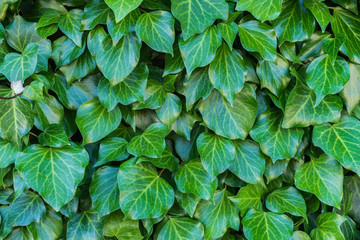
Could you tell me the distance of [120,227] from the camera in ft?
4.47

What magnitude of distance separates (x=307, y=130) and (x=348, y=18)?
0.42m

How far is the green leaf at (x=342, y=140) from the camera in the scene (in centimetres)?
128

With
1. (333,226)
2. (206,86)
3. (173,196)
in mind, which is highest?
(206,86)

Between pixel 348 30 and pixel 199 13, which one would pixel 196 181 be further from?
pixel 348 30

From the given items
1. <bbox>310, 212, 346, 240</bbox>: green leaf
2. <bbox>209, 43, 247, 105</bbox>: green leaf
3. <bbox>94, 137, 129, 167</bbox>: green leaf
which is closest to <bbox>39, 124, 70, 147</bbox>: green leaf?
<bbox>94, 137, 129, 167</bbox>: green leaf

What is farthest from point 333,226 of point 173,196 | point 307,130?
point 173,196

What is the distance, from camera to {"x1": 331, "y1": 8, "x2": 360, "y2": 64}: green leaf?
4.23 ft

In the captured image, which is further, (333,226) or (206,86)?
(333,226)

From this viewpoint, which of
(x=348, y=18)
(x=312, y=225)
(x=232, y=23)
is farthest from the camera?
(x=312, y=225)

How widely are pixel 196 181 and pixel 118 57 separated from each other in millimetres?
498

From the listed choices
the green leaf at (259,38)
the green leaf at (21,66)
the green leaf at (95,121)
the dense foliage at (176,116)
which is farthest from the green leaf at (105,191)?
the green leaf at (259,38)

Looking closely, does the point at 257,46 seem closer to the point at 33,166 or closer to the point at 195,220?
the point at 195,220

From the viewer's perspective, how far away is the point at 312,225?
1.54m

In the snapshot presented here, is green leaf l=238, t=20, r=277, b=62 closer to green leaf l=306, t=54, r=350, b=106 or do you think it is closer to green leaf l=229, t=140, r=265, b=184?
green leaf l=306, t=54, r=350, b=106
